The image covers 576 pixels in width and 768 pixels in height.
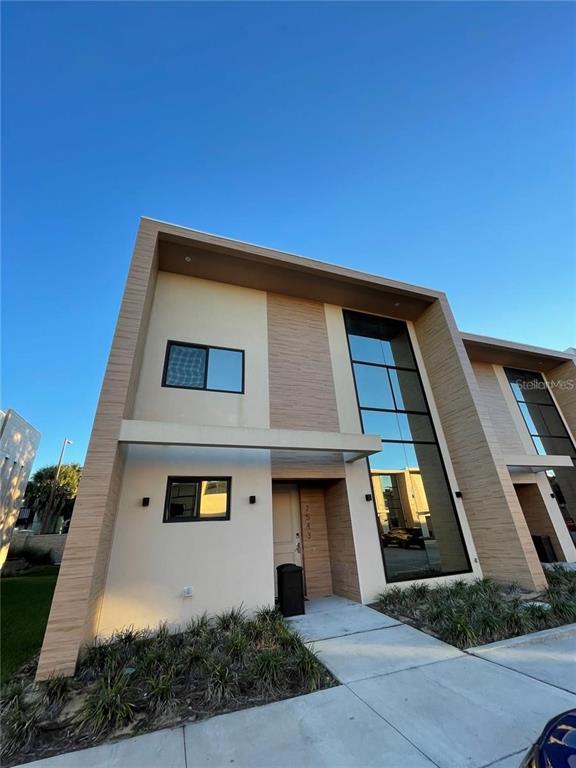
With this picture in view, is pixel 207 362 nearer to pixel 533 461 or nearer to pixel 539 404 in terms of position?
pixel 533 461

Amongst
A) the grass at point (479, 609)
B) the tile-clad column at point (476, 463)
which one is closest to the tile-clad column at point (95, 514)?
the grass at point (479, 609)

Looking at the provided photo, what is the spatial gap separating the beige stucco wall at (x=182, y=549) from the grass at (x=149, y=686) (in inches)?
21.2

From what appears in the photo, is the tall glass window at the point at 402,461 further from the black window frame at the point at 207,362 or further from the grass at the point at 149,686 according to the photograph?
the grass at the point at 149,686

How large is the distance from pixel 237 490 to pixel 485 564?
6494 millimetres

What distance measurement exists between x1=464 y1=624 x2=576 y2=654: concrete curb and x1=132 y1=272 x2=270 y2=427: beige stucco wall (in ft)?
16.8

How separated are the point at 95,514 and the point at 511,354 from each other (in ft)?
47.6

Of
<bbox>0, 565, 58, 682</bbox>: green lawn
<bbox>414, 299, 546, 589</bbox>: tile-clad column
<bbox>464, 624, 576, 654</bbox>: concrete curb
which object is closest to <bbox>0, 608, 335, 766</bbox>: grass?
<bbox>0, 565, 58, 682</bbox>: green lawn

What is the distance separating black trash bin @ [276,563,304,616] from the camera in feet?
19.4

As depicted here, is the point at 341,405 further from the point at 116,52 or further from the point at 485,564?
the point at 116,52

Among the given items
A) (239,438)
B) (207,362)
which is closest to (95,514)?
(239,438)

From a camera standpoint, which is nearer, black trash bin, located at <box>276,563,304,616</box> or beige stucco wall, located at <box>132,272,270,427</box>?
black trash bin, located at <box>276,563,304,616</box>

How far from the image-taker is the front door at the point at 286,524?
7.26 m

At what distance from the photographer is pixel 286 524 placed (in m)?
7.52

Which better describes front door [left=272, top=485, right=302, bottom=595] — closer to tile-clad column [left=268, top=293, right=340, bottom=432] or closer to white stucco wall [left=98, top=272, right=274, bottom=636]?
white stucco wall [left=98, top=272, right=274, bottom=636]
